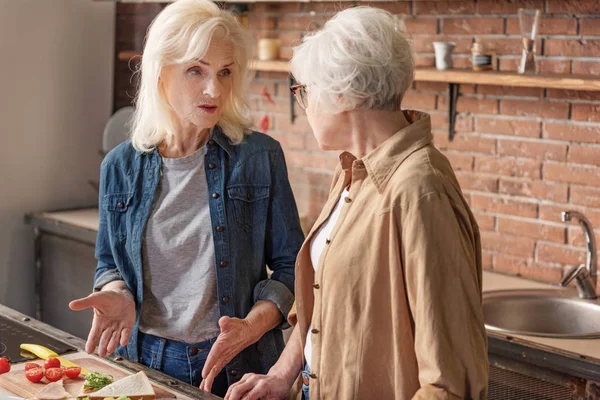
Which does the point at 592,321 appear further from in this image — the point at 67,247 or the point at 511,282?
the point at 67,247

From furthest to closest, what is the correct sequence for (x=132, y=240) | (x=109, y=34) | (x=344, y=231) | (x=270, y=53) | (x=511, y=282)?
1. (x=109, y=34)
2. (x=270, y=53)
3. (x=511, y=282)
4. (x=132, y=240)
5. (x=344, y=231)

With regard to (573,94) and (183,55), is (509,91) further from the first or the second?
(183,55)

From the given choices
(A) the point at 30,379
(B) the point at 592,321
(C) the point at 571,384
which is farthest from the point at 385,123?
(B) the point at 592,321

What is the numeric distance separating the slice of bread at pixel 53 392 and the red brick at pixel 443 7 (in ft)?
6.83

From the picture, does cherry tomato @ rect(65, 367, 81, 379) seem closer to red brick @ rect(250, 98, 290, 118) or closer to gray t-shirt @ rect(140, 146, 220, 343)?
gray t-shirt @ rect(140, 146, 220, 343)

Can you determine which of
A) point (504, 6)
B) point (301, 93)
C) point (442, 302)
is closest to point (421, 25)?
point (504, 6)

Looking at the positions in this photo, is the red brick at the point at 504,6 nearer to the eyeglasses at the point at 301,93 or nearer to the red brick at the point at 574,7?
the red brick at the point at 574,7

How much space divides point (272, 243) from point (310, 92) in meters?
0.65

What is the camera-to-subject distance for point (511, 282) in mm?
3121

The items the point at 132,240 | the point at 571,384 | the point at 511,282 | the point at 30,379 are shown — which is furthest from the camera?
the point at 511,282

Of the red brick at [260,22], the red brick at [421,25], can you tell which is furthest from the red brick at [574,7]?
the red brick at [260,22]

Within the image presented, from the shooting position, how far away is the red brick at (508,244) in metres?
3.18

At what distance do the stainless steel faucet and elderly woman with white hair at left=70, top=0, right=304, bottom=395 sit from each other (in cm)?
114

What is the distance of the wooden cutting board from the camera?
1.84m
